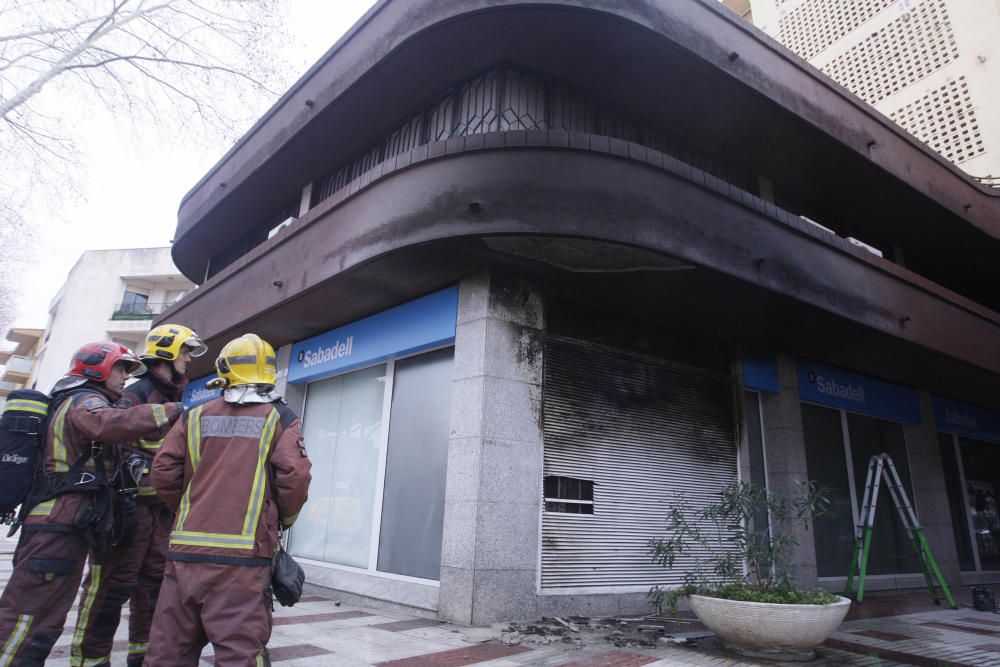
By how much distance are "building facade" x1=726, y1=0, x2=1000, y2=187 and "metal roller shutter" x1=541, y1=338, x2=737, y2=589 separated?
1320 cm

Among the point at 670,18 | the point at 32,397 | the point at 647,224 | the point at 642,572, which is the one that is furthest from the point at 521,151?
the point at 642,572

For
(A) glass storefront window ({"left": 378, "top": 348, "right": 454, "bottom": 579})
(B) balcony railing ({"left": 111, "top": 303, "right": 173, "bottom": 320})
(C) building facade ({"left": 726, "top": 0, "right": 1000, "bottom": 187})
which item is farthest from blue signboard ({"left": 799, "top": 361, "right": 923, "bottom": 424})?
(B) balcony railing ({"left": 111, "top": 303, "right": 173, "bottom": 320})

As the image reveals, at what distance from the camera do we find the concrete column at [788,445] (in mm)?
8844

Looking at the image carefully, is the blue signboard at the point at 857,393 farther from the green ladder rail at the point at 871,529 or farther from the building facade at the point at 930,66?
the building facade at the point at 930,66

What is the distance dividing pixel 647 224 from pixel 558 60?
264 centimetres

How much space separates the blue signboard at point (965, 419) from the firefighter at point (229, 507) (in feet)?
44.9

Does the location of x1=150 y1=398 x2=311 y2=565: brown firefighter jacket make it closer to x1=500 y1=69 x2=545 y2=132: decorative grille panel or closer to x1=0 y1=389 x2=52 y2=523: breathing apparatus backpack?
x1=0 y1=389 x2=52 y2=523: breathing apparatus backpack

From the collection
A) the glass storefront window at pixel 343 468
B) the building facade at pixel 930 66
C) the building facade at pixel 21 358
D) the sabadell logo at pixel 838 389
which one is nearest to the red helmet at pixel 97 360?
the glass storefront window at pixel 343 468

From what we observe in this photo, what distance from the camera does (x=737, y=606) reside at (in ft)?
15.8

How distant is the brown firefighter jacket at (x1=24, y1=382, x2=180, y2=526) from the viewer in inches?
135

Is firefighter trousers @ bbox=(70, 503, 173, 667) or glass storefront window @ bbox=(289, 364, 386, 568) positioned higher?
glass storefront window @ bbox=(289, 364, 386, 568)

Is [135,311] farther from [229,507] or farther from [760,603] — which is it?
[760,603]

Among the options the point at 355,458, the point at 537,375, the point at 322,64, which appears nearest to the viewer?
the point at 537,375

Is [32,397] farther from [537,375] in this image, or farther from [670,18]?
[670,18]
